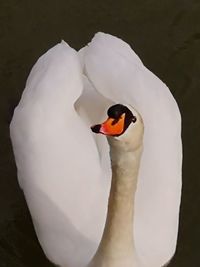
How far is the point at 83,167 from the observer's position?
3.30 m

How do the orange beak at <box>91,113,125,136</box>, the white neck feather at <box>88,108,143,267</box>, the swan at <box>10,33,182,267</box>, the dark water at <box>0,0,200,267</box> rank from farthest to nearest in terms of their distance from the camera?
the dark water at <box>0,0,200,267</box> < the swan at <box>10,33,182,267</box> < the white neck feather at <box>88,108,143,267</box> < the orange beak at <box>91,113,125,136</box>

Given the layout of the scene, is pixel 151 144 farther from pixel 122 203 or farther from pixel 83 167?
pixel 122 203

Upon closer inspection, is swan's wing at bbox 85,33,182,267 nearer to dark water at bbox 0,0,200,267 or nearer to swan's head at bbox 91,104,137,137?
dark water at bbox 0,0,200,267

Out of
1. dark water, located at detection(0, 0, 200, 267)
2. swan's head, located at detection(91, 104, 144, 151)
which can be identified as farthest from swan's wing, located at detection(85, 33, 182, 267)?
swan's head, located at detection(91, 104, 144, 151)

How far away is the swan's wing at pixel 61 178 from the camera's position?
3.29m

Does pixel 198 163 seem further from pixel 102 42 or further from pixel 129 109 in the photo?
pixel 129 109

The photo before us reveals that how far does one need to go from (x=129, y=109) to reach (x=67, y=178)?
913 mm

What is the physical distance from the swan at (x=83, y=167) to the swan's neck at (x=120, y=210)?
0.19m

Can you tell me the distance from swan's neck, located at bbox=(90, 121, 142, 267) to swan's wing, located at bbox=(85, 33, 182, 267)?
24 cm

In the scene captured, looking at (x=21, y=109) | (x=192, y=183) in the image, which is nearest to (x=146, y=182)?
(x=21, y=109)

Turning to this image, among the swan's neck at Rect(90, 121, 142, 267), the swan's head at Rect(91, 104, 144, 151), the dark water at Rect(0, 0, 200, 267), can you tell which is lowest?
the dark water at Rect(0, 0, 200, 267)

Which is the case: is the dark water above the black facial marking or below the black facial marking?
below

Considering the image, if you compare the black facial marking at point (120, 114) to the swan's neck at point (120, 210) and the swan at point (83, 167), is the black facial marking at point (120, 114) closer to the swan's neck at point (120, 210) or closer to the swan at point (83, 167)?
the swan's neck at point (120, 210)

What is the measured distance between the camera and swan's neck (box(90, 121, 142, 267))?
2539 millimetres
